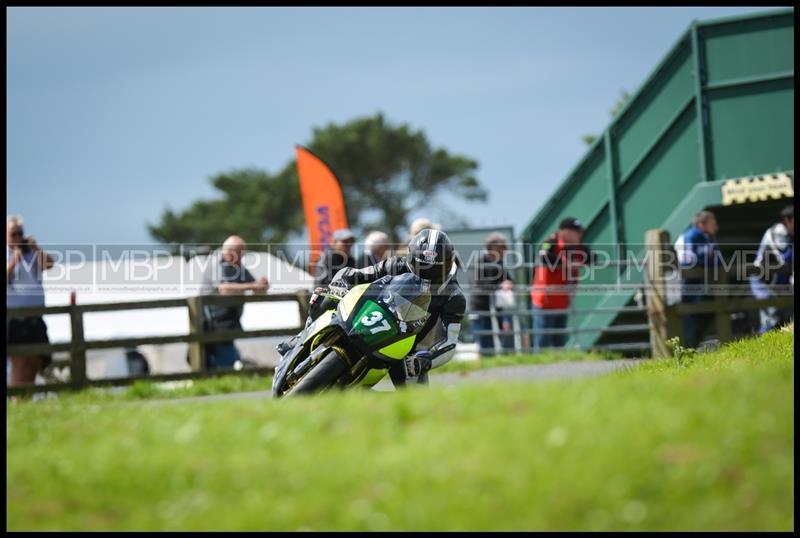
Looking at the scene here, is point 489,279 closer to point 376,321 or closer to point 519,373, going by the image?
point 519,373

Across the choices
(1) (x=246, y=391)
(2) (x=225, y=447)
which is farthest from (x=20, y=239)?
(2) (x=225, y=447)

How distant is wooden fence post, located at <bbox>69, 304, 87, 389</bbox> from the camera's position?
48.0 feet

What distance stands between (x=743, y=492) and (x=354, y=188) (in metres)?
80.1

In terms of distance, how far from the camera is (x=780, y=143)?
16234 millimetres

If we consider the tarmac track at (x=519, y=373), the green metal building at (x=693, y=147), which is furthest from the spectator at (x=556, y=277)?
the tarmac track at (x=519, y=373)

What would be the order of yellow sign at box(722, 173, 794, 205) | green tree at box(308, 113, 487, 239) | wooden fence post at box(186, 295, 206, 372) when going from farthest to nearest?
green tree at box(308, 113, 487, 239), yellow sign at box(722, 173, 794, 205), wooden fence post at box(186, 295, 206, 372)

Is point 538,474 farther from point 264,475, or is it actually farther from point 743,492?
point 264,475

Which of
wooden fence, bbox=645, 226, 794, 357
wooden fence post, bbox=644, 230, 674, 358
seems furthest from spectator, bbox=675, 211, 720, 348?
wooden fence post, bbox=644, 230, 674, 358

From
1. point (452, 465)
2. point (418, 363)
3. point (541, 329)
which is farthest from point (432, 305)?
point (541, 329)

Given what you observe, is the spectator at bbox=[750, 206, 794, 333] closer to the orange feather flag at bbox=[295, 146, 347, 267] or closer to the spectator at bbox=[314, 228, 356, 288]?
the spectator at bbox=[314, 228, 356, 288]

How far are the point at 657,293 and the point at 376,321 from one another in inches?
357

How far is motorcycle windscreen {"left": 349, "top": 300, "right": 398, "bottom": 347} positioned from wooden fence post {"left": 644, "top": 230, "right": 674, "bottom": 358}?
886 cm

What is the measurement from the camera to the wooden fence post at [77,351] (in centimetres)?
1462

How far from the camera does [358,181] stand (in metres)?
84.4
